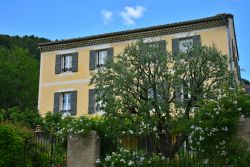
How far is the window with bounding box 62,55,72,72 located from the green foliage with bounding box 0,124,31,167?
47.2ft

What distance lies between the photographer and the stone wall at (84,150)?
12969 millimetres

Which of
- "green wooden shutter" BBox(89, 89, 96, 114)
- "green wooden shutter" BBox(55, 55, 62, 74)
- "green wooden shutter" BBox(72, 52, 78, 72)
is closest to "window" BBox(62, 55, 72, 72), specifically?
"green wooden shutter" BBox(55, 55, 62, 74)

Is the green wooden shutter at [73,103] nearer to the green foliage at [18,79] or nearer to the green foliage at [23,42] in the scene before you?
the green foliage at [18,79]

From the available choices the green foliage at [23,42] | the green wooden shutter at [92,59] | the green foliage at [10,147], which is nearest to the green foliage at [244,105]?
the green foliage at [10,147]

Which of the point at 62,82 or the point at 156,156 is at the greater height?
the point at 62,82

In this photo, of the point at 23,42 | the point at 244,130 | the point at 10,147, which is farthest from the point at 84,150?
the point at 23,42

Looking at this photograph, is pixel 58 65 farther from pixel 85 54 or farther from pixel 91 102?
pixel 91 102

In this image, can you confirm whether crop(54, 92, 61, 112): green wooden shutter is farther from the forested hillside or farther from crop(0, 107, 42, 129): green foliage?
the forested hillside

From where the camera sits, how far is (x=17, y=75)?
4284 centimetres

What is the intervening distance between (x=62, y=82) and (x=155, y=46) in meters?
15.0

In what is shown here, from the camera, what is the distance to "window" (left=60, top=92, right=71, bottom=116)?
28.9 metres

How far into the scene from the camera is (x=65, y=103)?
95.7 feet

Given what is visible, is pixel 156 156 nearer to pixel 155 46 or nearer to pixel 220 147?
pixel 220 147

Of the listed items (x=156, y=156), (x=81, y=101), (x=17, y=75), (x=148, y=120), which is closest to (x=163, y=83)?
(x=148, y=120)
